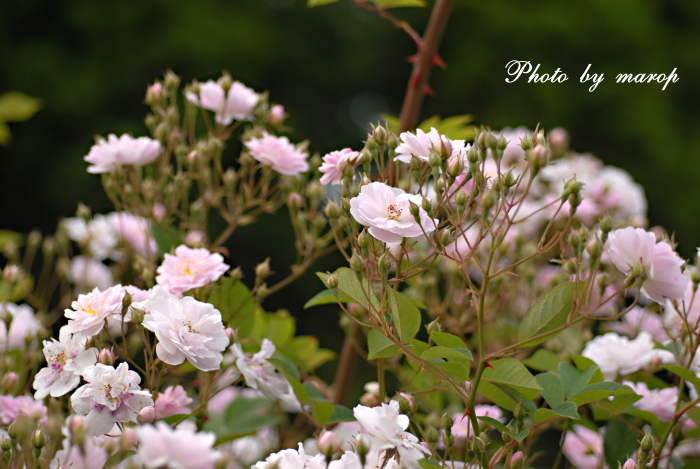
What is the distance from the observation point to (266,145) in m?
0.75

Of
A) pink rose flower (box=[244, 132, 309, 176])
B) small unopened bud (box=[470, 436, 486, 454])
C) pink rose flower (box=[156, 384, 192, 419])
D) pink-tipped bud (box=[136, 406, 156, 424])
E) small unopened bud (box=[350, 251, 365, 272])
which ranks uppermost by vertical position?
pink rose flower (box=[244, 132, 309, 176])

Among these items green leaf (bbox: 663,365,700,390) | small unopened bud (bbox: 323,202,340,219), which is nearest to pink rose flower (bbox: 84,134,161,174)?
small unopened bud (bbox: 323,202,340,219)

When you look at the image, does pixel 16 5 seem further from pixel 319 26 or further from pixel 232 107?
pixel 232 107

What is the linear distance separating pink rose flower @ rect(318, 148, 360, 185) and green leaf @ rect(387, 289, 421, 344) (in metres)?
0.15

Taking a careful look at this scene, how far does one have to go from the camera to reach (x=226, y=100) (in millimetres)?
853

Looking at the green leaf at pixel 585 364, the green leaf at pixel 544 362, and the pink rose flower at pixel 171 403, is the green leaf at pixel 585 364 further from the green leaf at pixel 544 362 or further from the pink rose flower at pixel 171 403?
the pink rose flower at pixel 171 403

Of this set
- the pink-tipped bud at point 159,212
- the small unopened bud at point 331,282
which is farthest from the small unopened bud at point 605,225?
the pink-tipped bud at point 159,212

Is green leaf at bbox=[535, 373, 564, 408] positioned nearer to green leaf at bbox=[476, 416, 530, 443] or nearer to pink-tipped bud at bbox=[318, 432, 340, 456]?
green leaf at bbox=[476, 416, 530, 443]

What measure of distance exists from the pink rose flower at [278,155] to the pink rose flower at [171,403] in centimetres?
27

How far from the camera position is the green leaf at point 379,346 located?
0.54m

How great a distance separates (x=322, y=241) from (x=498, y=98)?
515 cm

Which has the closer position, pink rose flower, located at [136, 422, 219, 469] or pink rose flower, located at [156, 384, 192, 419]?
pink rose flower, located at [136, 422, 219, 469]

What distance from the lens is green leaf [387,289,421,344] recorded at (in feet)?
1.72

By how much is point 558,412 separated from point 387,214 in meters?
0.21
